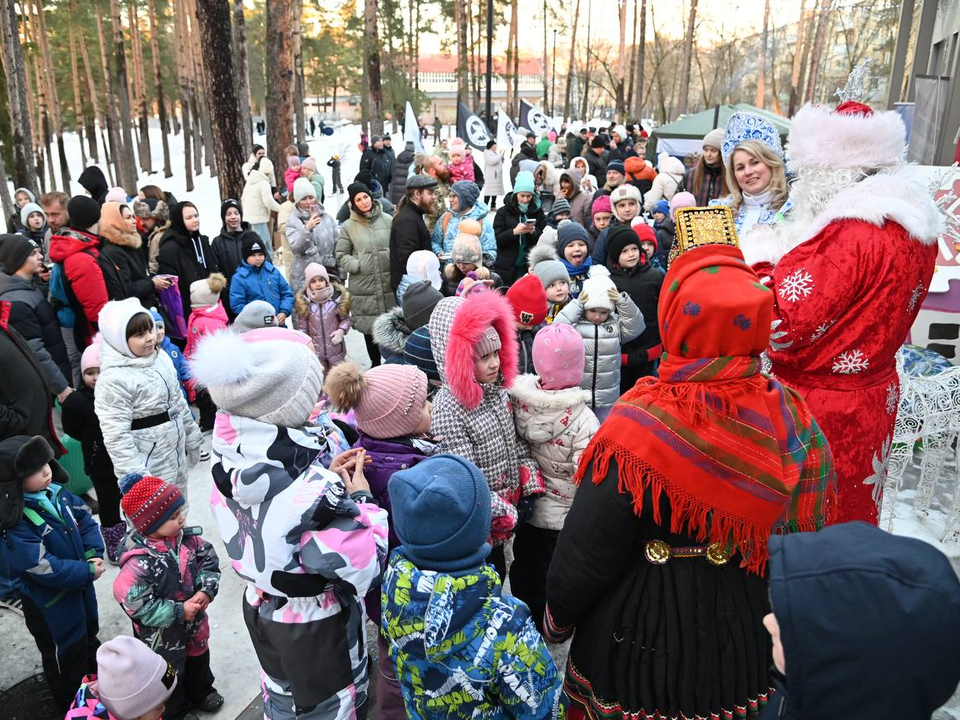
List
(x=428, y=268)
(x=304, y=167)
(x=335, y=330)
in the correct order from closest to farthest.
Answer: (x=428, y=268)
(x=335, y=330)
(x=304, y=167)

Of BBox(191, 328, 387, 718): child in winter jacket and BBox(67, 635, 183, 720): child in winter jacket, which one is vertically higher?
BBox(191, 328, 387, 718): child in winter jacket

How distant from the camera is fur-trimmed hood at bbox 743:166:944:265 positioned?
7.66 ft

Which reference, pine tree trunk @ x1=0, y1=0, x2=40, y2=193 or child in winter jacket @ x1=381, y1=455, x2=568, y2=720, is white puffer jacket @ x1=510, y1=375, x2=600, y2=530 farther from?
pine tree trunk @ x1=0, y1=0, x2=40, y2=193

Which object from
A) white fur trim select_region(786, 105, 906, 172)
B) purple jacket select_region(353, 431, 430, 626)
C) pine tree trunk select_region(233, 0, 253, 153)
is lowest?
purple jacket select_region(353, 431, 430, 626)

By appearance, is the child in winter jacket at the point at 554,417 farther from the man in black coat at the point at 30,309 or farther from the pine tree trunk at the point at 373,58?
the pine tree trunk at the point at 373,58

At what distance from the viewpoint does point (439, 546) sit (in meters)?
1.87

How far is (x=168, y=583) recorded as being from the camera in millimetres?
2734

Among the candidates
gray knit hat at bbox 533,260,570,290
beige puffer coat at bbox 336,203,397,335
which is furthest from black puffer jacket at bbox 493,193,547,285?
gray knit hat at bbox 533,260,570,290

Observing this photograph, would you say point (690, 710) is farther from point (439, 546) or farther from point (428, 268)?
point (428, 268)

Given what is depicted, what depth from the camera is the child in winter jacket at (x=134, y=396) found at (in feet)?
11.6

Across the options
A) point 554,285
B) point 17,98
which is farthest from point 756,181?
point 17,98

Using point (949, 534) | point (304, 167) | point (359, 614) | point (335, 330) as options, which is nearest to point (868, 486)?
Answer: point (949, 534)

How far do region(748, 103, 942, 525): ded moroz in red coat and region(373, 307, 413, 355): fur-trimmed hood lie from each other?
236cm

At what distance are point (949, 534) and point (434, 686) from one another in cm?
345
